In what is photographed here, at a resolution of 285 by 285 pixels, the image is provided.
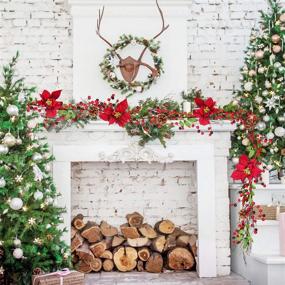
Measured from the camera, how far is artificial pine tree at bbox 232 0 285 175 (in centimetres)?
529

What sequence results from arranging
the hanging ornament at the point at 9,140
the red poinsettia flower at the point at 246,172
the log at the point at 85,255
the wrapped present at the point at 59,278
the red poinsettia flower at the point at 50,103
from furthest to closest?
1. the log at the point at 85,255
2. the red poinsettia flower at the point at 50,103
3. the red poinsettia flower at the point at 246,172
4. the hanging ornament at the point at 9,140
5. the wrapped present at the point at 59,278

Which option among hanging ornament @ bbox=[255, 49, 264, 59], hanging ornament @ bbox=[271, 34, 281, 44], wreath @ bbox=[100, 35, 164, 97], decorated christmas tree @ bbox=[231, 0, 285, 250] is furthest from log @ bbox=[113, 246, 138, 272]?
hanging ornament @ bbox=[271, 34, 281, 44]

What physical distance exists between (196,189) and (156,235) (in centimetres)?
64

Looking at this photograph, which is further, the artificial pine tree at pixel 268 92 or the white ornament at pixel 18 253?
the artificial pine tree at pixel 268 92

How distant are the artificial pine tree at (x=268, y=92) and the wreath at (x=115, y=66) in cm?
87

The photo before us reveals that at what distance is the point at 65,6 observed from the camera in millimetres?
5949

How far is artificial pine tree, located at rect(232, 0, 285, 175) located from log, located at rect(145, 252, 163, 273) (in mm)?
1196

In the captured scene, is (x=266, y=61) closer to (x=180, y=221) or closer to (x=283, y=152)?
(x=283, y=152)

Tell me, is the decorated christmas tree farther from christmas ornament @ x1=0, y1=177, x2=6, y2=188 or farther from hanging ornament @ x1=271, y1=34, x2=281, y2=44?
christmas ornament @ x1=0, y1=177, x2=6, y2=188

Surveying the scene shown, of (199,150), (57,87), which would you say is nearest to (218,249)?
(199,150)

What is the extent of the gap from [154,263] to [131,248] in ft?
0.87

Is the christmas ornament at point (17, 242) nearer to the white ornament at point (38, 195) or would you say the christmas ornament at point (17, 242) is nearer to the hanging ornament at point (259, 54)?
the white ornament at point (38, 195)

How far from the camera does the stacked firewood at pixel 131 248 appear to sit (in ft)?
17.7

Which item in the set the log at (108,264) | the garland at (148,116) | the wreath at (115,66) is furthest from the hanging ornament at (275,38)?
the log at (108,264)
